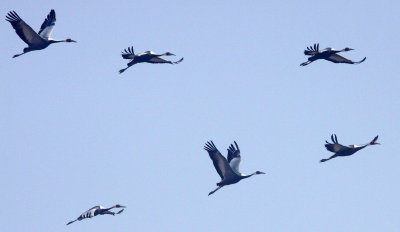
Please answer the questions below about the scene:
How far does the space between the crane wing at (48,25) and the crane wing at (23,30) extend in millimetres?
2414

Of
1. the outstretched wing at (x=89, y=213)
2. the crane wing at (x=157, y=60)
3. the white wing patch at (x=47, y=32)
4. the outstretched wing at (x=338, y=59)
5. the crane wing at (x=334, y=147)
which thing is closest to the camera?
the outstretched wing at (x=89, y=213)

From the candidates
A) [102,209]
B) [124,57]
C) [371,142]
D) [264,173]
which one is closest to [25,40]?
[124,57]

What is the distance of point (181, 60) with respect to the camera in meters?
54.1

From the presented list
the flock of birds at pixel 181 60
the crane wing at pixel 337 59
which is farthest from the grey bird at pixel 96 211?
the crane wing at pixel 337 59

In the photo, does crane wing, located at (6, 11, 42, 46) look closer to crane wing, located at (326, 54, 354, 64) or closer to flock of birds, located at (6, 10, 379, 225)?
flock of birds, located at (6, 10, 379, 225)

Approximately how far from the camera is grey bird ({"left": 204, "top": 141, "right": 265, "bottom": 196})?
156 ft

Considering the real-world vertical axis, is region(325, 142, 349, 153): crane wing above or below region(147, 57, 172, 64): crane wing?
below

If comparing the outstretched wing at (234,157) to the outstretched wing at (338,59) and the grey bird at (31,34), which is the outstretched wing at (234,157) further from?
the grey bird at (31,34)

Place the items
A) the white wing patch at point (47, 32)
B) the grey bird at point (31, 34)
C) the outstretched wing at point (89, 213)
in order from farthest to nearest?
the white wing patch at point (47, 32)
the grey bird at point (31, 34)
the outstretched wing at point (89, 213)

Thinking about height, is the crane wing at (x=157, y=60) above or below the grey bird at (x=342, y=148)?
above

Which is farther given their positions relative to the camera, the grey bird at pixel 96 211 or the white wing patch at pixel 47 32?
the white wing patch at pixel 47 32

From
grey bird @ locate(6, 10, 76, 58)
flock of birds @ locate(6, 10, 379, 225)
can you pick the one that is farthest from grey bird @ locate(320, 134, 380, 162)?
grey bird @ locate(6, 10, 76, 58)

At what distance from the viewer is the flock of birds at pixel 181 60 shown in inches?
1859

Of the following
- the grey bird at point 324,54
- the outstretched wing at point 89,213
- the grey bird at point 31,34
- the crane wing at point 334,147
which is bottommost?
the outstretched wing at point 89,213
